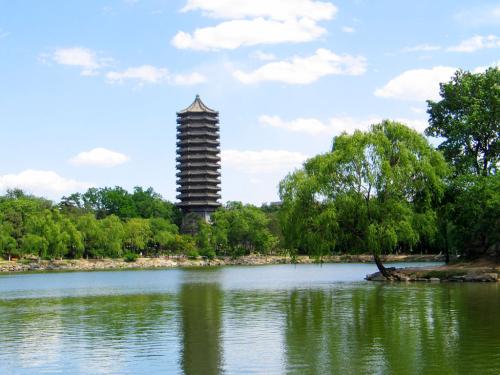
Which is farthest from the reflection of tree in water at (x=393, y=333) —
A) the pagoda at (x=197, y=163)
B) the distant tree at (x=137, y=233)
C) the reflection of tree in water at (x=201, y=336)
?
the pagoda at (x=197, y=163)

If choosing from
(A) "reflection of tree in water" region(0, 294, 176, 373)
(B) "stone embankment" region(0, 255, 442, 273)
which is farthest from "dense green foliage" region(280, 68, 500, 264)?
(B) "stone embankment" region(0, 255, 442, 273)

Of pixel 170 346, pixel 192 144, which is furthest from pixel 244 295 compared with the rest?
pixel 192 144

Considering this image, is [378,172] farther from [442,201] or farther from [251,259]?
[251,259]

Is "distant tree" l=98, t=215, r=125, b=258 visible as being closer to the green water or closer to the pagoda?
the pagoda

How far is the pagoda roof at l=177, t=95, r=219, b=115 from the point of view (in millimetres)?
110750

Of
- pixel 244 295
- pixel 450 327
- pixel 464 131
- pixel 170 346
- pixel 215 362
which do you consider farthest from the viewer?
pixel 464 131

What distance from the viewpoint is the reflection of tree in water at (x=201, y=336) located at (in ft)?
42.1

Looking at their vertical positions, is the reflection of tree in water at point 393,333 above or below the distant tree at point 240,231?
below

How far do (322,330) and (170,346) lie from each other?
4156 mm

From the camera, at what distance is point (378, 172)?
113ft

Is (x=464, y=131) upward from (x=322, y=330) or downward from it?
upward

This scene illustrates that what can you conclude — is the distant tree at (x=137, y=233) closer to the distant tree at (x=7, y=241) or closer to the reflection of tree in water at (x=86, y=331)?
the distant tree at (x=7, y=241)

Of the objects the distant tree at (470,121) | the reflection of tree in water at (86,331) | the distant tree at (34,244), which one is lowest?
the reflection of tree in water at (86,331)

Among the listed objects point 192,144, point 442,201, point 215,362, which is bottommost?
point 215,362
